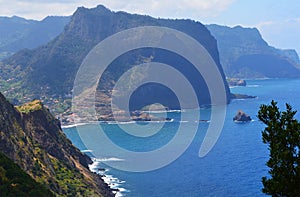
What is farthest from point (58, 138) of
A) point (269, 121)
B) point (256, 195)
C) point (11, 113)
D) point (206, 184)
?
point (269, 121)

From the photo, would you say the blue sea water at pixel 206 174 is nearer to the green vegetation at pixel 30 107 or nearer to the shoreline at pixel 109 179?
the shoreline at pixel 109 179

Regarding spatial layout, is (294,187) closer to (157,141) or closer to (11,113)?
(11,113)

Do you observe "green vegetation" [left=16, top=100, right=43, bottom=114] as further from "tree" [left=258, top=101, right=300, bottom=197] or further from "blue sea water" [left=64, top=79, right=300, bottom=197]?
"tree" [left=258, top=101, right=300, bottom=197]

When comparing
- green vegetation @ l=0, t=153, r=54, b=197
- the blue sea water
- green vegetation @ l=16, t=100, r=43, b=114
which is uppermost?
green vegetation @ l=16, t=100, r=43, b=114

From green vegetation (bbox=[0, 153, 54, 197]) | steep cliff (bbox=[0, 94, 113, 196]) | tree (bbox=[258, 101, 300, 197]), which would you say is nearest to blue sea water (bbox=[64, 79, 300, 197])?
steep cliff (bbox=[0, 94, 113, 196])

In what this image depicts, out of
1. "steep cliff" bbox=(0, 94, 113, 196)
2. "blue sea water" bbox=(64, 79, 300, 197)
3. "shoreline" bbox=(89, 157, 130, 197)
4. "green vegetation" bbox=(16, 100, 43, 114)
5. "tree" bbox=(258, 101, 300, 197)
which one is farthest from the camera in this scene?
"green vegetation" bbox=(16, 100, 43, 114)

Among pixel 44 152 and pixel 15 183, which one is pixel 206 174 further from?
pixel 15 183
